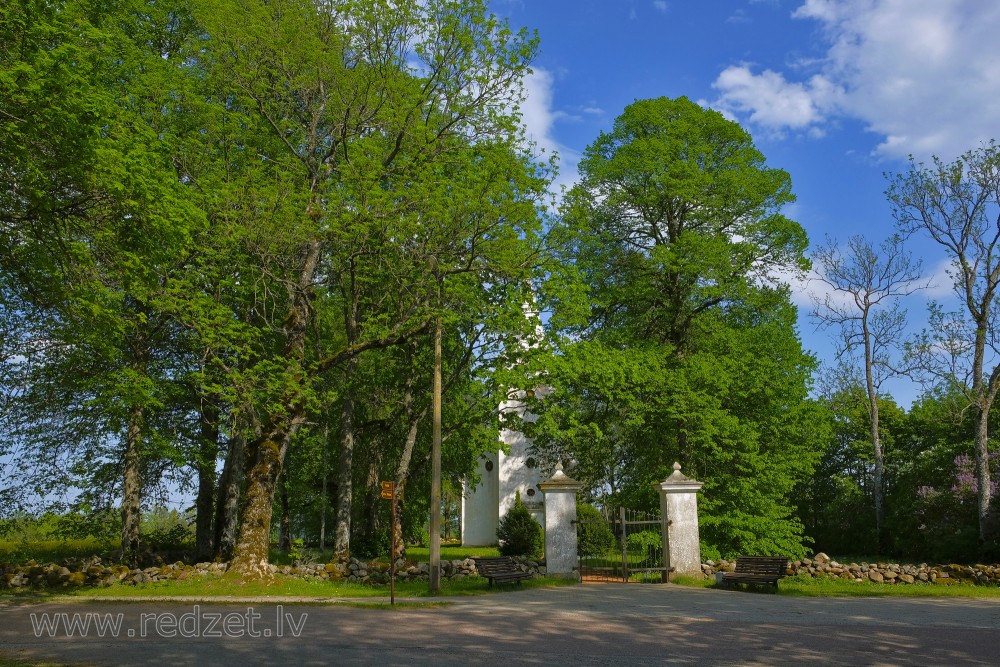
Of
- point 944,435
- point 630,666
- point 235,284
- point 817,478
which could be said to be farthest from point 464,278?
point 817,478

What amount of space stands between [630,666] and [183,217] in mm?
11547

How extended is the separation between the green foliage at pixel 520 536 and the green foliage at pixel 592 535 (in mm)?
2046

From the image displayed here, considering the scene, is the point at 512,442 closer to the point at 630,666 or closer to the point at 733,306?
the point at 733,306

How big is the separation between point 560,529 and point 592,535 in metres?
5.33

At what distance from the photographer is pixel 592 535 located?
24016 mm

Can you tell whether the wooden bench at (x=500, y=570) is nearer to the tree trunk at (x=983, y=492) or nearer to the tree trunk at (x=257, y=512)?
the tree trunk at (x=257, y=512)

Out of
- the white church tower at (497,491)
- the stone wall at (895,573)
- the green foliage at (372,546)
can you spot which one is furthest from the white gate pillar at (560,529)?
the white church tower at (497,491)

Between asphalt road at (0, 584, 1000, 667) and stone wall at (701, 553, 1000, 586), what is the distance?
3.58 m

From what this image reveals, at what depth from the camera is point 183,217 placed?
14484 millimetres

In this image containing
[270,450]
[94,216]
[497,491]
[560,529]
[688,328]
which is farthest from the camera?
[497,491]

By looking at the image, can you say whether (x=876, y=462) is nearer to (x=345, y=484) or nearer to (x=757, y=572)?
(x=757, y=572)

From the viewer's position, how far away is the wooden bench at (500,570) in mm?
17359

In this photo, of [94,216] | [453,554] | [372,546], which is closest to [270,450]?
[372,546]

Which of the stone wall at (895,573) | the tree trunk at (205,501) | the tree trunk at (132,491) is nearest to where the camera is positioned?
the stone wall at (895,573)
